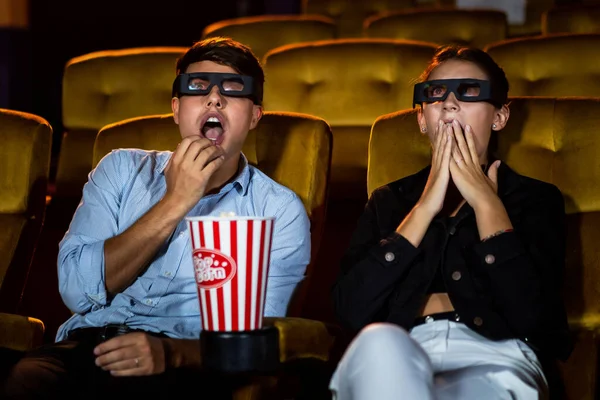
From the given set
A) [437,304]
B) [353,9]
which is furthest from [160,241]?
[353,9]

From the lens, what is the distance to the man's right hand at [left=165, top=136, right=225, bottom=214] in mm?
1980

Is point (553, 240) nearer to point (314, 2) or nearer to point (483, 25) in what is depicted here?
point (483, 25)

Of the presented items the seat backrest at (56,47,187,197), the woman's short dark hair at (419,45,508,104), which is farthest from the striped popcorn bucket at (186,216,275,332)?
the seat backrest at (56,47,187,197)

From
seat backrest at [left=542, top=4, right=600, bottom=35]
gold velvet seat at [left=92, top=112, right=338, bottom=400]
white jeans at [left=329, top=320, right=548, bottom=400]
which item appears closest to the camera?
white jeans at [left=329, top=320, right=548, bottom=400]

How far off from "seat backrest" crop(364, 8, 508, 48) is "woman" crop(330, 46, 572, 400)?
2492mm

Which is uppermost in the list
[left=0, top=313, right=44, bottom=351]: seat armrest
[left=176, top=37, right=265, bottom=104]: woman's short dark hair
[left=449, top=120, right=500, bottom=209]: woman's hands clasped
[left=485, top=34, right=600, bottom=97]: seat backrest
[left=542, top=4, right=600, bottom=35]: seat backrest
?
[left=542, top=4, right=600, bottom=35]: seat backrest

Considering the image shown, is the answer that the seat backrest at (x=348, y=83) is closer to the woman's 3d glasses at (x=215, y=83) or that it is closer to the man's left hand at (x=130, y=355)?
the woman's 3d glasses at (x=215, y=83)

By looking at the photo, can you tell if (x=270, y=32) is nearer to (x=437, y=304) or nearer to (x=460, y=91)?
(x=460, y=91)

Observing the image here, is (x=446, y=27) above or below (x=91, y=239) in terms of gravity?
above

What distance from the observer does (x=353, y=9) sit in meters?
5.98

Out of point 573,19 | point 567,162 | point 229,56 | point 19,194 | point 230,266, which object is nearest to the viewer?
point 230,266

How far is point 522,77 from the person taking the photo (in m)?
3.47

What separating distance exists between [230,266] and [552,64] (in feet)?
7.18

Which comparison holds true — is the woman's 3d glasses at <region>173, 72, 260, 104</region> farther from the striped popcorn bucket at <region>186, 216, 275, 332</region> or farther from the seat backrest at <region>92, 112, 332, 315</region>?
the striped popcorn bucket at <region>186, 216, 275, 332</region>
